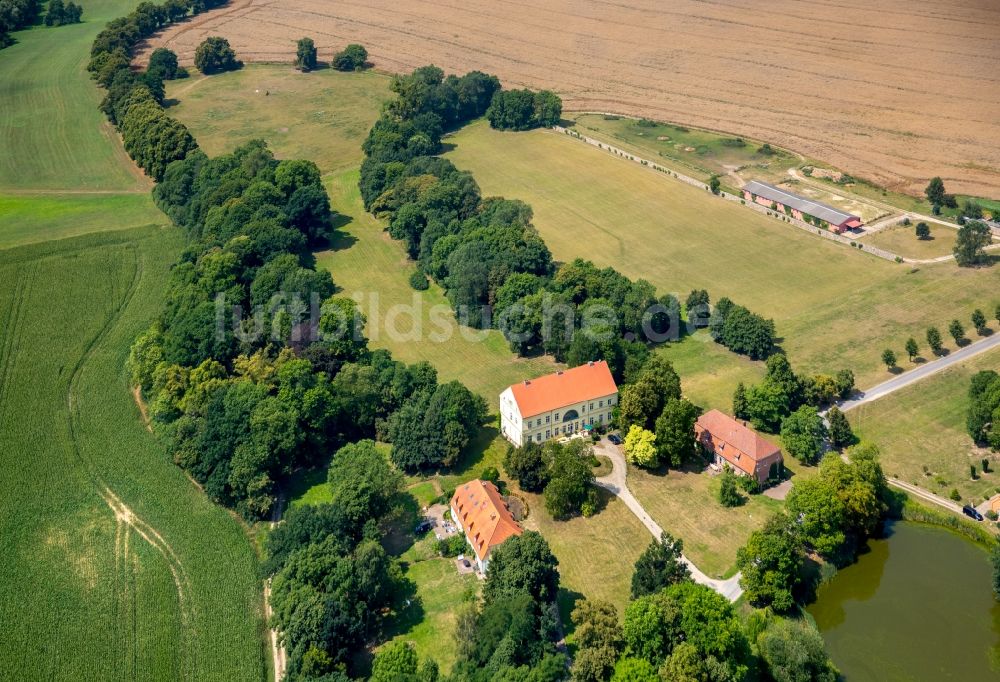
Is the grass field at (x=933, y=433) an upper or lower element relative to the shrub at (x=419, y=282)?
upper

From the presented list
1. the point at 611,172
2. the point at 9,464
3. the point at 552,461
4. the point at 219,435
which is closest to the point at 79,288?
the point at 9,464

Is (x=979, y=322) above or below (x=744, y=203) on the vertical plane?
above

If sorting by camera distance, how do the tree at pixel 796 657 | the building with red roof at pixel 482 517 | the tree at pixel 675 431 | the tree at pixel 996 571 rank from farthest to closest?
the tree at pixel 675 431 → the building with red roof at pixel 482 517 → the tree at pixel 996 571 → the tree at pixel 796 657

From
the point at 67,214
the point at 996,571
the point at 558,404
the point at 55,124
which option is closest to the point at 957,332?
the point at 996,571

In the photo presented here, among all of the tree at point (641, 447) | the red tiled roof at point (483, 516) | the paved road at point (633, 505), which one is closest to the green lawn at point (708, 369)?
the tree at point (641, 447)

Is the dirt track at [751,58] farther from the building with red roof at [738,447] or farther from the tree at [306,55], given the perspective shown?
the building with red roof at [738,447]

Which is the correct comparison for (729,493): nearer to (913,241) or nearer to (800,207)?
(913,241)
